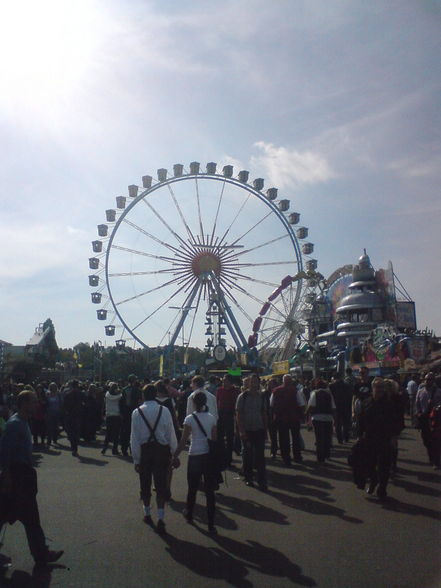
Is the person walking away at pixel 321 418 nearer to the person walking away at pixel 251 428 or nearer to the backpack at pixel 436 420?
the backpack at pixel 436 420

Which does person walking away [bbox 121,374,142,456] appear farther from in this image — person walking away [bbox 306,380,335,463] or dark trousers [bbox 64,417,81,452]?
person walking away [bbox 306,380,335,463]

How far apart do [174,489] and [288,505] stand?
231 cm

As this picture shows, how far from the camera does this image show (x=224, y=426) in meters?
12.8

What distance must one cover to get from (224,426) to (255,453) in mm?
2552

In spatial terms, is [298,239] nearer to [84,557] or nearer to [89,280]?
[89,280]

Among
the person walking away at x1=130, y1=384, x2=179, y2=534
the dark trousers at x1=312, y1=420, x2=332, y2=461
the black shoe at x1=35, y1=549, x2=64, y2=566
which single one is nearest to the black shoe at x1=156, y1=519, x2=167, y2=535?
the person walking away at x1=130, y1=384, x2=179, y2=534

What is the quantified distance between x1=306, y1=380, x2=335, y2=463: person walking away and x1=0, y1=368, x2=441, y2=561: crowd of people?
0.02 metres

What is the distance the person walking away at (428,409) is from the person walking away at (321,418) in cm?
172

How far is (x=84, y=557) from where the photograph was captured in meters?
6.40

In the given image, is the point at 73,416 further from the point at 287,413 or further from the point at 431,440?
the point at 431,440

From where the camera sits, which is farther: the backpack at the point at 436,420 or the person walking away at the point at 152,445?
the backpack at the point at 436,420

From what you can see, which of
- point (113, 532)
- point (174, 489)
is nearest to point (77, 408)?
point (174, 489)

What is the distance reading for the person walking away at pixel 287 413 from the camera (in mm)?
12625

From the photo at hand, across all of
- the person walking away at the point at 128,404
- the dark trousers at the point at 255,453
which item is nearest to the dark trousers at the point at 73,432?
the person walking away at the point at 128,404
